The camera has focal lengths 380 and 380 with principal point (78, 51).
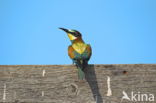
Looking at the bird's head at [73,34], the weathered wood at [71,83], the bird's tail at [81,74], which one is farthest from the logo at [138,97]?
the bird's head at [73,34]

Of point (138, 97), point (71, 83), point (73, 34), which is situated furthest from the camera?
point (73, 34)

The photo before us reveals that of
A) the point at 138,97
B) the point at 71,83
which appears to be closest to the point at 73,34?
the point at 71,83

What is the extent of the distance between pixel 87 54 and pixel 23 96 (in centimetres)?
131

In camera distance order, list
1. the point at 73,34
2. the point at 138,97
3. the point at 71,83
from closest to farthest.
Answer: the point at 138,97, the point at 71,83, the point at 73,34

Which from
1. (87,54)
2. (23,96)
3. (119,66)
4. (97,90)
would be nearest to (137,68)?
(119,66)

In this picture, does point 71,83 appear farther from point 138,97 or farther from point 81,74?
point 138,97

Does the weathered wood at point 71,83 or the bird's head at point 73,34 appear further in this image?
the bird's head at point 73,34

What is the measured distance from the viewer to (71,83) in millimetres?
2865

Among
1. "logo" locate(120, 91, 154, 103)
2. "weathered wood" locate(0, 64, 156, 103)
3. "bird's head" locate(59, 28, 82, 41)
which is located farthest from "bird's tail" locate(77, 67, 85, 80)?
"bird's head" locate(59, 28, 82, 41)

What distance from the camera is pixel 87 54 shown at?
398 cm

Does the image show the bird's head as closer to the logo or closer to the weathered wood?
the weathered wood

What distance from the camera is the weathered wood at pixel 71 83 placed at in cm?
Answer: 279

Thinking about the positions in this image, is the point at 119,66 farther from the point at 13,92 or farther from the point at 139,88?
the point at 13,92

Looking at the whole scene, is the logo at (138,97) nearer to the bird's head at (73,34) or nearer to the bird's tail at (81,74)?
the bird's tail at (81,74)
